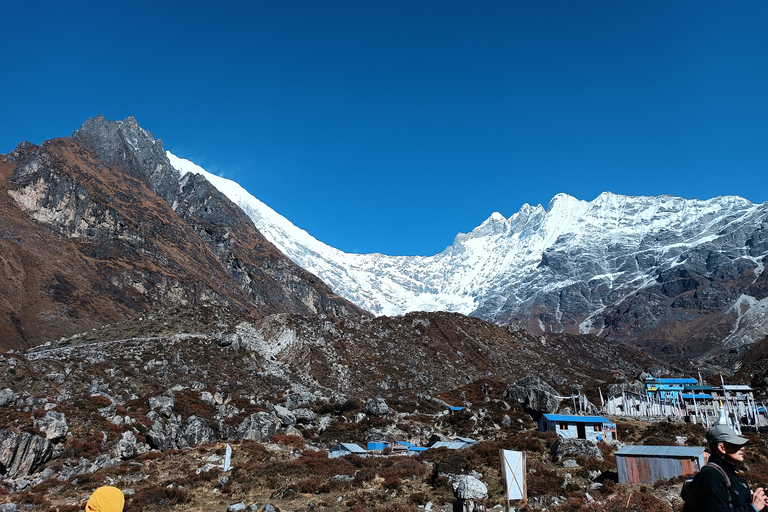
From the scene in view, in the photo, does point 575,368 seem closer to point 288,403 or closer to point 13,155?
point 288,403

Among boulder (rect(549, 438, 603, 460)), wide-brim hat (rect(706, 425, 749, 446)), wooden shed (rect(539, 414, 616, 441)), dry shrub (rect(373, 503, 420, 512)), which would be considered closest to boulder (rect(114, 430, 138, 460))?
dry shrub (rect(373, 503, 420, 512))

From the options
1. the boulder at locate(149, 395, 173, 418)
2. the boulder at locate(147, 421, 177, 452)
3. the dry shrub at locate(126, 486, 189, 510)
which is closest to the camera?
the dry shrub at locate(126, 486, 189, 510)

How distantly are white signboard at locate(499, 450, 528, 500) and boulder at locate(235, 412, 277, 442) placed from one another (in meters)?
25.5

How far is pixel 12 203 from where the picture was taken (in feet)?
408

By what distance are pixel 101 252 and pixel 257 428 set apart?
115472 millimetres

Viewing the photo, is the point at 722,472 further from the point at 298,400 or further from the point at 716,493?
the point at 298,400

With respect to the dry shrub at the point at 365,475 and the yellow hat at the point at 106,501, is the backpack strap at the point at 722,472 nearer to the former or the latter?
the yellow hat at the point at 106,501

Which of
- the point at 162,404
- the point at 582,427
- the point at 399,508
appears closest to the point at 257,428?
the point at 162,404

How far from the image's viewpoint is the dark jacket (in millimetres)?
5191

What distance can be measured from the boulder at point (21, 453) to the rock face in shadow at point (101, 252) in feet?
226

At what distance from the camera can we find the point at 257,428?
34.7 m

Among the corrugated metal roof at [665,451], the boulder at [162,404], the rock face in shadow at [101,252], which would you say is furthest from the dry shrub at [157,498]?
the rock face in shadow at [101,252]

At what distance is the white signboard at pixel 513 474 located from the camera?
1149 centimetres

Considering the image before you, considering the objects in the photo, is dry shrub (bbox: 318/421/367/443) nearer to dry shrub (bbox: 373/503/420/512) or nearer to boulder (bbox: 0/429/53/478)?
boulder (bbox: 0/429/53/478)
